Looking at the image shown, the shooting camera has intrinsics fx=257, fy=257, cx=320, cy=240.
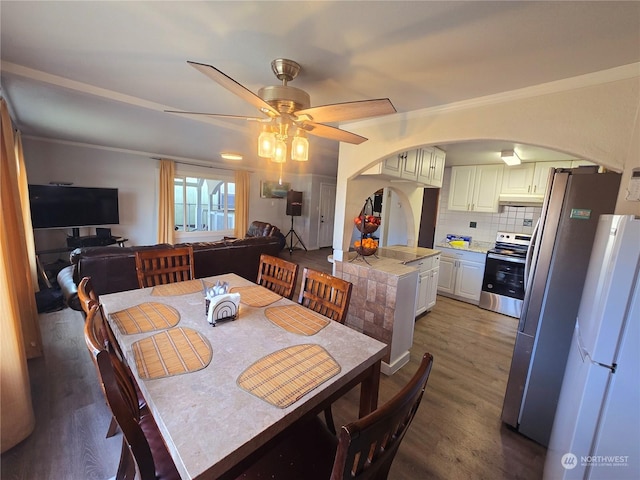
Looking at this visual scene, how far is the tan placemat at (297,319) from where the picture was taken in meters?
1.38

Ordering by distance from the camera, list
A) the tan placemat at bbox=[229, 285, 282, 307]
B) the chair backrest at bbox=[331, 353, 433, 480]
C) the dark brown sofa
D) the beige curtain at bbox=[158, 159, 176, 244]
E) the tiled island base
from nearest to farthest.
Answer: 1. the chair backrest at bbox=[331, 353, 433, 480]
2. the tan placemat at bbox=[229, 285, 282, 307]
3. the tiled island base
4. the dark brown sofa
5. the beige curtain at bbox=[158, 159, 176, 244]

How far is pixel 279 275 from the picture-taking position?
210 cm

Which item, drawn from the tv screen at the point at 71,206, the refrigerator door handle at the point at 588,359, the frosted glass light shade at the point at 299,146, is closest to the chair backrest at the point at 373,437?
the refrigerator door handle at the point at 588,359

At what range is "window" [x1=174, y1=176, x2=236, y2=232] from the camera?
237 inches

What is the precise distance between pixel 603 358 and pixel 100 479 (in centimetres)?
228

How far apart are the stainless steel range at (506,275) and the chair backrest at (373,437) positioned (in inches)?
139

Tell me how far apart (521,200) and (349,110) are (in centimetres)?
354

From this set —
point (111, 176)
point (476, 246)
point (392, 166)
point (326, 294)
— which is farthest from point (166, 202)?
point (476, 246)

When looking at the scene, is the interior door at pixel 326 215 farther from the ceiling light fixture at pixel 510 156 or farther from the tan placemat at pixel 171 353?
the tan placemat at pixel 171 353

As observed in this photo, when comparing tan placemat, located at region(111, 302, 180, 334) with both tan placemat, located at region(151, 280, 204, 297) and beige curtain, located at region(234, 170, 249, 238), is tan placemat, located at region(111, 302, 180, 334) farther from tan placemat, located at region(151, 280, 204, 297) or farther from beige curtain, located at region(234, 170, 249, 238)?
beige curtain, located at region(234, 170, 249, 238)

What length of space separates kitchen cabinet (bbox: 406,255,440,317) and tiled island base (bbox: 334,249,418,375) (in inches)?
29.8

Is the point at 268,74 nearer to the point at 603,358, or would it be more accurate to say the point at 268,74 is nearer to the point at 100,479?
the point at 603,358

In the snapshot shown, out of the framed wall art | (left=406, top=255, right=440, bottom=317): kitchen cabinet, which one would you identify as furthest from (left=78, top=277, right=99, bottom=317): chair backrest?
the framed wall art

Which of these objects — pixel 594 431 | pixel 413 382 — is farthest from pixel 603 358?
pixel 413 382
